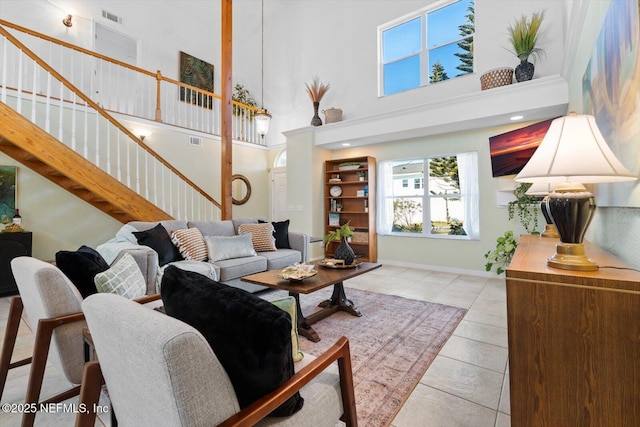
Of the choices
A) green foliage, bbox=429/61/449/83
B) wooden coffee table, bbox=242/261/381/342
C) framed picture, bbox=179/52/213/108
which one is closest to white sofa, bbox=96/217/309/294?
wooden coffee table, bbox=242/261/381/342

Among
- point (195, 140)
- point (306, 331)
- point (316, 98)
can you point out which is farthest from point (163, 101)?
point (306, 331)

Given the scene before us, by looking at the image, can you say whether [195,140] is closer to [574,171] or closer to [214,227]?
[214,227]

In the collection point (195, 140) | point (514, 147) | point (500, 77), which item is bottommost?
point (514, 147)

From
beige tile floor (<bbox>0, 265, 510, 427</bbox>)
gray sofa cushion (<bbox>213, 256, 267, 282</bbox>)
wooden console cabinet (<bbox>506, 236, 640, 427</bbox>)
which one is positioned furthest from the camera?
gray sofa cushion (<bbox>213, 256, 267, 282</bbox>)

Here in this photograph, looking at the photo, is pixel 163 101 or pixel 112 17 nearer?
pixel 112 17

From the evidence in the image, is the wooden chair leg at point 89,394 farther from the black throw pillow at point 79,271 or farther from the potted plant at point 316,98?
the potted plant at point 316,98

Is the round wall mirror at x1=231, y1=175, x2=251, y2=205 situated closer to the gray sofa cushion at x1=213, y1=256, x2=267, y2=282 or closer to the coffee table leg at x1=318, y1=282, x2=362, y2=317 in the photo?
the gray sofa cushion at x1=213, y1=256, x2=267, y2=282

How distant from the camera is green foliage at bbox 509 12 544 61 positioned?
369 centimetres

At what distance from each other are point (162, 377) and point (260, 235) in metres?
3.42

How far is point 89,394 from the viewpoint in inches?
34.8

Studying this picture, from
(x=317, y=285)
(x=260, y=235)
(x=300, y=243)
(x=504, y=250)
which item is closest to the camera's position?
(x=317, y=285)

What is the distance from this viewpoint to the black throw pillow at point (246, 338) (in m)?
0.77

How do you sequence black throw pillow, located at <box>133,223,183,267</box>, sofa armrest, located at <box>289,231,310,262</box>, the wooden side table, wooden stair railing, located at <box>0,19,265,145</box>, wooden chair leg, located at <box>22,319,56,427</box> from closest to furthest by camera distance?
wooden chair leg, located at <box>22,319,56,427</box> → black throw pillow, located at <box>133,223,183,267</box> → the wooden side table → sofa armrest, located at <box>289,231,310,262</box> → wooden stair railing, located at <box>0,19,265,145</box>

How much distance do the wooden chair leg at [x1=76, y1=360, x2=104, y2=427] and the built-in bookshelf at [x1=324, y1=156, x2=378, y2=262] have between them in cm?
473
